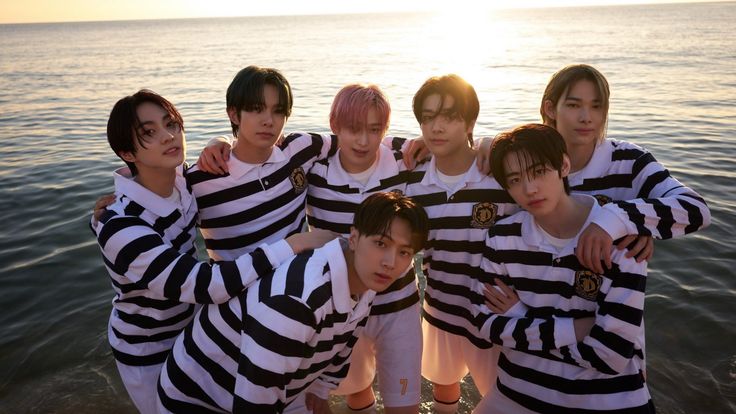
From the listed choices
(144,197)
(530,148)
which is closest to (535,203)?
(530,148)

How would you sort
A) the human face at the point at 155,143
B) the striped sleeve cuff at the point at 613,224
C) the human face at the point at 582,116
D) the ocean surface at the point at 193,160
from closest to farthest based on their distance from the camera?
the striped sleeve cuff at the point at 613,224, the human face at the point at 155,143, the human face at the point at 582,116, the ocean surface at the point at 193,160

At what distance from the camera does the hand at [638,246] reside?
290 cm

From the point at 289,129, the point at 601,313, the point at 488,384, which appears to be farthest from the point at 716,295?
the point at 289,129

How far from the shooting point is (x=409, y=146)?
399 cm

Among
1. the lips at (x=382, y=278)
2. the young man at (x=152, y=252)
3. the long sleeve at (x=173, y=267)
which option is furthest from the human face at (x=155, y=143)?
the lips at (x=382, y=278)

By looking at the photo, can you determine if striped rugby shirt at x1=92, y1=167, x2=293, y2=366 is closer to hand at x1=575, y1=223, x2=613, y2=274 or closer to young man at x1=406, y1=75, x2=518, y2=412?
young man at x1=406, y1=75, x2=518, y2=412

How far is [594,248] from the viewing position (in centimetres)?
287

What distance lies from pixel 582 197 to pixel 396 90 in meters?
21.8

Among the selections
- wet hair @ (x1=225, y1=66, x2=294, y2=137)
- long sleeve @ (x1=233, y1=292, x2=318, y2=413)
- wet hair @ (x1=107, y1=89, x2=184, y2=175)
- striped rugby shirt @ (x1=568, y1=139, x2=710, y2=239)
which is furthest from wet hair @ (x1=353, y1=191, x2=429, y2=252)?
wet hair @ (x1=107, y1=89, x2=184, y2=175)

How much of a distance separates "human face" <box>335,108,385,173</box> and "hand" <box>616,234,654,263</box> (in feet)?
5.75

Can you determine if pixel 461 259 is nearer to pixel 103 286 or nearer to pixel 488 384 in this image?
pixel 488 384

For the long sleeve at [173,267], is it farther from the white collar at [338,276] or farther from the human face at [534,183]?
the human face at [534,183]

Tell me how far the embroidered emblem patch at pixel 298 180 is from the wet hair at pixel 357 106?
1.69ft

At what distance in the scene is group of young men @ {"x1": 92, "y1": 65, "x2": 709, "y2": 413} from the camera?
2.77 meters
